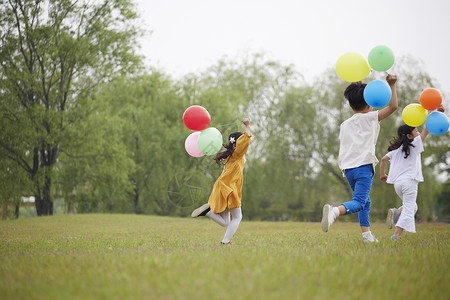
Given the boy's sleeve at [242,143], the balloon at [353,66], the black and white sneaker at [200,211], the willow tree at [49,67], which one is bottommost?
the black and white sneaker at [200,211]

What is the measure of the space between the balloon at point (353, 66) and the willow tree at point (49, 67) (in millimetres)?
16536

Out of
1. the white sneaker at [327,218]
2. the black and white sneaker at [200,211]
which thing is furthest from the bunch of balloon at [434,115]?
the black and white sneaker at [200,211]

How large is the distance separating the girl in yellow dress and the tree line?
399 inches

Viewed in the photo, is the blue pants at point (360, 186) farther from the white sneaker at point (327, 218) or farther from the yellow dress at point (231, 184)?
the yellow dress at point (231, 184)

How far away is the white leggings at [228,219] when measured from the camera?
6062 mm

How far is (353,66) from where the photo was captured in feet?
19.7

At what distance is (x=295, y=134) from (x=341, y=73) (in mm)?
18938

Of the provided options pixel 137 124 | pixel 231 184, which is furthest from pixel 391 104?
pixel 137 124

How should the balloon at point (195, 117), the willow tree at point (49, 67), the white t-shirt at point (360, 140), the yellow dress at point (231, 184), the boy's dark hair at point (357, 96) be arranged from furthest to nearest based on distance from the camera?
the willow tree at point (49, 67) → the balloon at point (195, 117) → the yellow dress at point (231, 184) → the boy's dark hair at point (357, 96) → the white t-shirt at point (360, 140)

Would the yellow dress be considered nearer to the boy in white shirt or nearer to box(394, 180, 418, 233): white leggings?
the boy in white shirt

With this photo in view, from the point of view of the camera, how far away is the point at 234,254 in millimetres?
4402

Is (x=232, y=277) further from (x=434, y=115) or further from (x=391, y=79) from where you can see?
(x=434, y=115)

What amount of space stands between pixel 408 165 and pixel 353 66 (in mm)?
1994

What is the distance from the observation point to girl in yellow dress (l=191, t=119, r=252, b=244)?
6004 mm
